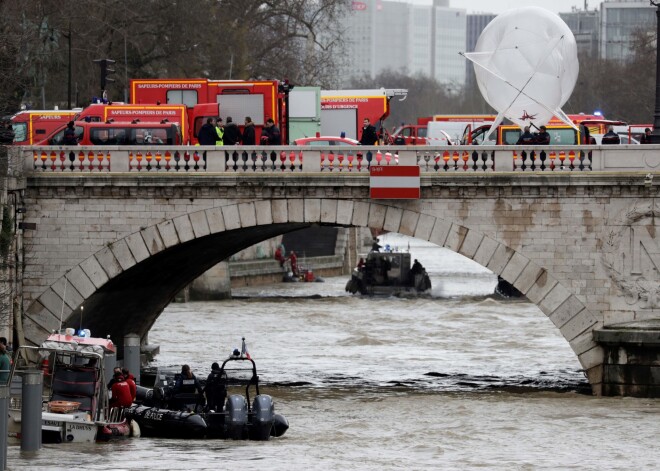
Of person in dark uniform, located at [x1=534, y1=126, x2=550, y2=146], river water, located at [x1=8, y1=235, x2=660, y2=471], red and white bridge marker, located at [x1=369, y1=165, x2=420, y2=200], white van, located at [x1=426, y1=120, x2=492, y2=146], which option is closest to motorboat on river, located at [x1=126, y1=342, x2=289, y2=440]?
river water, located at [x1=8, y1=235, x2=660, y2=471]

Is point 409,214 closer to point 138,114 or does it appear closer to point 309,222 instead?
point 309,222

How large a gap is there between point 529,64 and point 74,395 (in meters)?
16.2

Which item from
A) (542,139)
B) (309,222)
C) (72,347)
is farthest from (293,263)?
(72,347)

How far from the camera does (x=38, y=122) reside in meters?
52.1

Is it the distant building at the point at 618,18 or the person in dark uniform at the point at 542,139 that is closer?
the person in dark uniform at the point at 542,139

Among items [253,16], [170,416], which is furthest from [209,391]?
[253,16]

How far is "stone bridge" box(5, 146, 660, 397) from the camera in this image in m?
42.6

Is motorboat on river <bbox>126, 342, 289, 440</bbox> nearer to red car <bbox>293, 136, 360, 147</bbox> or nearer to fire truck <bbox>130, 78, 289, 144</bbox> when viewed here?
red car <bbox>293, 136, 360, 147</bbox>

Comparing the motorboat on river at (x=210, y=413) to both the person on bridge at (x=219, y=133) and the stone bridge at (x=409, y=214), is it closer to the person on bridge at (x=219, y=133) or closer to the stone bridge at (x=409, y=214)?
the stone bridge at (x=409, y=214)

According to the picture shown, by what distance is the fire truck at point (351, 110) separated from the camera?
180ft

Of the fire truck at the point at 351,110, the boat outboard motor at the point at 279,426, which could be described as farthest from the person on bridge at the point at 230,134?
the boat outboard motor at the point at 279,426

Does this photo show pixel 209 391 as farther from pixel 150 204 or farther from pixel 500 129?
pixel 500 129

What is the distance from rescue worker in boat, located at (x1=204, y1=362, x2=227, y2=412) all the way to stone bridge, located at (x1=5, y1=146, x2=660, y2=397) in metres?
5.74

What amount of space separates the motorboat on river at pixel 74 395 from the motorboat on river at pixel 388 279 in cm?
4433
